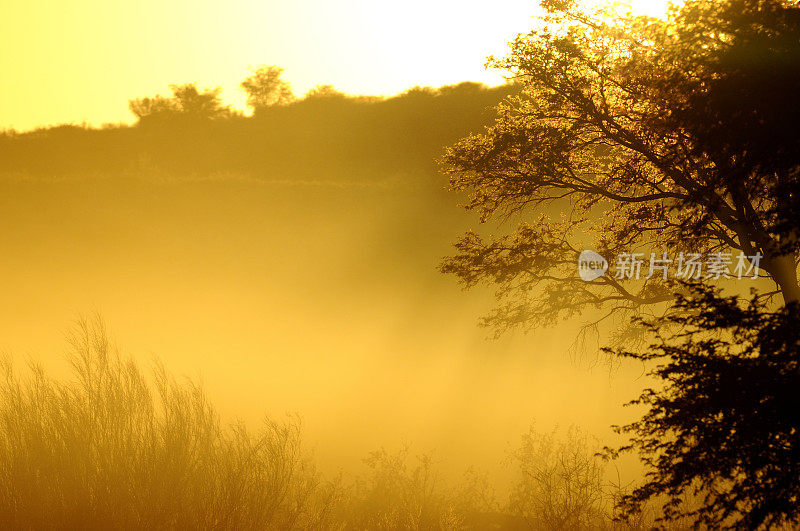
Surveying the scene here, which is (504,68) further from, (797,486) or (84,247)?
(84,247)

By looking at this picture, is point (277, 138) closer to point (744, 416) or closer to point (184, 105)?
point (184, 105)

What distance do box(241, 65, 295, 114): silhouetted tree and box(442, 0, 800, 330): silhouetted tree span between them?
4185 cm

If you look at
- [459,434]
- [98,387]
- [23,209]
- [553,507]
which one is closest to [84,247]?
[23,209]

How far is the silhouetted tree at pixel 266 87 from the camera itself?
2037 inches

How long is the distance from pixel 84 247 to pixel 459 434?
13926mm

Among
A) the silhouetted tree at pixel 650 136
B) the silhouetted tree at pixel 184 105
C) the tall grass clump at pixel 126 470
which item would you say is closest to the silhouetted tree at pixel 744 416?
the silhouetted tree at pixel 650 136

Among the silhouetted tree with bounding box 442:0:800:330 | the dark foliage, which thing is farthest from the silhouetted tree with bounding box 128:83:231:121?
the silhouetted tree with bounding box 442:0:800:330

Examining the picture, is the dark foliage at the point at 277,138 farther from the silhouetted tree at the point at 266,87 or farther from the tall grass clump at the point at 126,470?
the tall grass clump at the point at 126,470

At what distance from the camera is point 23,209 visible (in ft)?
86.8

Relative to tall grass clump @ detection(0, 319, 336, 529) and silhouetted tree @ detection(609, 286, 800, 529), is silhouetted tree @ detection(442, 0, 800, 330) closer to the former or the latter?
silhouetted tree @ detection(609, 286, 800, 529)

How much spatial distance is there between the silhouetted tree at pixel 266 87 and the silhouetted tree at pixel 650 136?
41.8m

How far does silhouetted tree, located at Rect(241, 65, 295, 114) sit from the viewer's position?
170 ft

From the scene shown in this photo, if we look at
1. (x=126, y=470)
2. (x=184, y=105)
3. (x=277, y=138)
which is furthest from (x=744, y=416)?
(x=184, y=105)

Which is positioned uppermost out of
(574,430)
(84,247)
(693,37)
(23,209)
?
(23,209)
